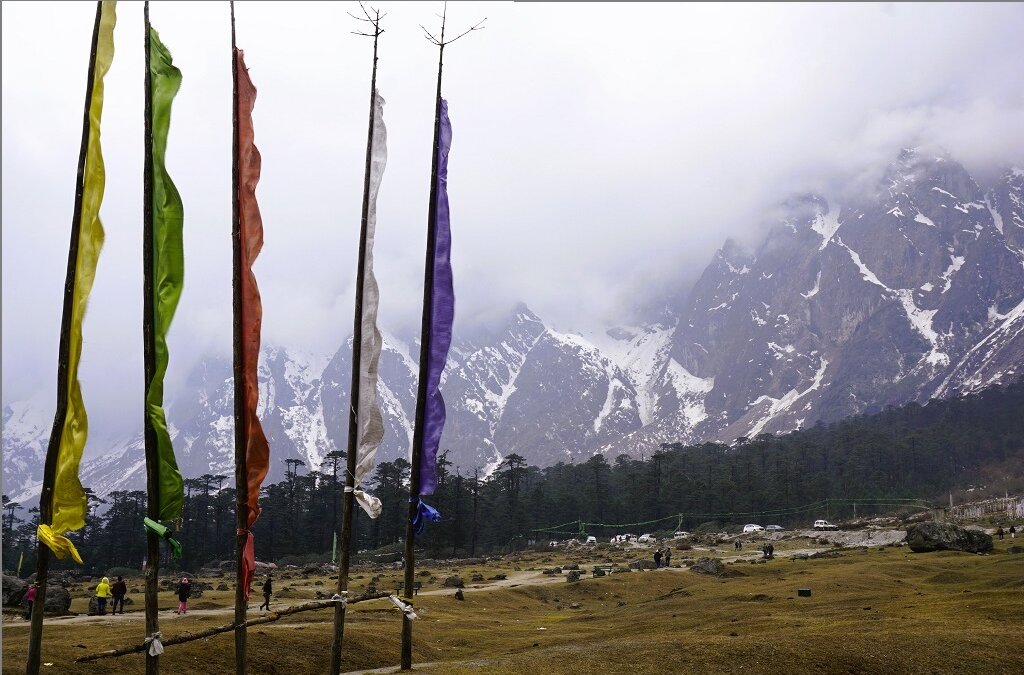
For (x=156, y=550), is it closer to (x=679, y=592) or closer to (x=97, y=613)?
(x=97, y=613)

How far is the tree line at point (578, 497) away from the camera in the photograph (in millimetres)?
97750

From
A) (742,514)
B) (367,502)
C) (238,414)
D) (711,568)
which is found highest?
(238,414)

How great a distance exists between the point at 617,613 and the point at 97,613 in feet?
75.7

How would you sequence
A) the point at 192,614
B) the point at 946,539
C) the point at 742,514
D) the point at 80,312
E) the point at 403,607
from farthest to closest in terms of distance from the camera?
the point at 742,514, the point at 946,539, the point at 192,614, the point at 403,607, the point at 80,312

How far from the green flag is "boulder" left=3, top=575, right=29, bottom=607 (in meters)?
25.5

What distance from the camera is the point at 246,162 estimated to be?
13.7 metres

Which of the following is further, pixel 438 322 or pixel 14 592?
pixel 14 592

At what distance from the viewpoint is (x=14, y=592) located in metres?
34.4

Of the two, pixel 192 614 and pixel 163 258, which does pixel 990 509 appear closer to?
pixel 192 614

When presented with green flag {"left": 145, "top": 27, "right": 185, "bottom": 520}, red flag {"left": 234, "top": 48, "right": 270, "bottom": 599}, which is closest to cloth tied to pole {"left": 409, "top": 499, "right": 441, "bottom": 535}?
red flag {"left": 234, "top": 48, "right": 270, "bottom": 599}

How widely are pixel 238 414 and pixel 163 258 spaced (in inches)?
109

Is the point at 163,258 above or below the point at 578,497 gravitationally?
above

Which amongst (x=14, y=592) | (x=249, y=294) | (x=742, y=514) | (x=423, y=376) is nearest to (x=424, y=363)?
(x=423, y=376)

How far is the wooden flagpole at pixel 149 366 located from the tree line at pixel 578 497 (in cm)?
6021
